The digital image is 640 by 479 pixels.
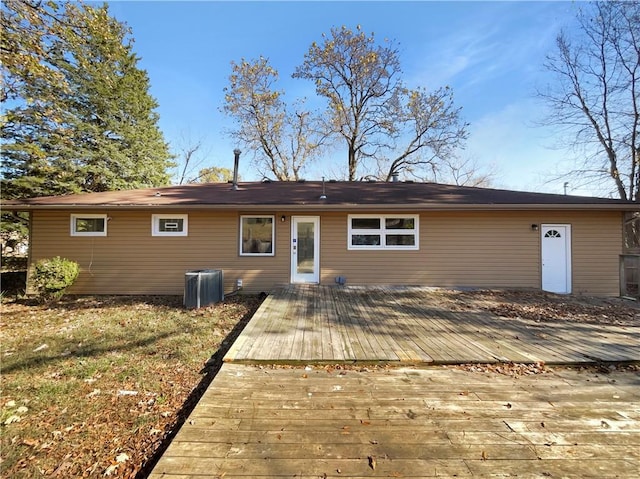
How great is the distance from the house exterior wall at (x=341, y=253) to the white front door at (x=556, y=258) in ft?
0.53

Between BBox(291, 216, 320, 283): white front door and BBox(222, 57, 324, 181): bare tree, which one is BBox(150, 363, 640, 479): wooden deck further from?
BBox(222, 57, 324, 181): bare tree

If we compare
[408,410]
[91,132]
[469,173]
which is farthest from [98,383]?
[469,173]

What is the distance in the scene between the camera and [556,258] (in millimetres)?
7914

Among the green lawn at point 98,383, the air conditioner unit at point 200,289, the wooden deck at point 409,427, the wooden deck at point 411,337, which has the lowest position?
the green lawn at point 98,383

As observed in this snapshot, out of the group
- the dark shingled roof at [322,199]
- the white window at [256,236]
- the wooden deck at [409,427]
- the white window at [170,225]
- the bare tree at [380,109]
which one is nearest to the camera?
the wooden deck at [409,427]

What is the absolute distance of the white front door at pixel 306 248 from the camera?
8.04 m

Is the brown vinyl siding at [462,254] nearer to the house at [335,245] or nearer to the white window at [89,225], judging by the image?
the house at [335,245]

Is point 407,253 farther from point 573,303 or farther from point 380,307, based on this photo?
point 573,303

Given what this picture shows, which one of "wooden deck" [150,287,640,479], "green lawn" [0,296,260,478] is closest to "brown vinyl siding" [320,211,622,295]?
"green lawn" [0,296,260,478]

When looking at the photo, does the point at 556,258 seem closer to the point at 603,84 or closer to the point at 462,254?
the point at 462,254

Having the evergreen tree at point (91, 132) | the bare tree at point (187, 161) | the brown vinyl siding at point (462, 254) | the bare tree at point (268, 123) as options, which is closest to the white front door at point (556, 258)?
the brown vinyl siding at point (462, 254)

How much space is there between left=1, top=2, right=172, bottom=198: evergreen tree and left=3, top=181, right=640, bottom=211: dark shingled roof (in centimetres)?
458

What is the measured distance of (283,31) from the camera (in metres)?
12.4

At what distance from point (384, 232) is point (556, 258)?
462 centimetres
